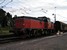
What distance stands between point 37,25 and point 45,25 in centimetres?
654

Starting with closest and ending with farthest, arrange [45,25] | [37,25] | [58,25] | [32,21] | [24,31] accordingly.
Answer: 1. [24,31]
2. [32,21]
3. [37,25]
4. [45,25]
5. [58,25]

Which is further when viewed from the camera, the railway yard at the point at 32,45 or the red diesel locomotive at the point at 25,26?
the red diesel locomotive at the point at 25,26

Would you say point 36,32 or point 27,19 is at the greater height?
point 27,19

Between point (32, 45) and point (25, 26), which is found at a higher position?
point (25, 26)

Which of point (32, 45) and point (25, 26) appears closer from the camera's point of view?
point (32, 45)

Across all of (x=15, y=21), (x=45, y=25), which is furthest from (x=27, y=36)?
(x=45, y=25)

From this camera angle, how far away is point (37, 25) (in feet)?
125

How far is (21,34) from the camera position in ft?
109

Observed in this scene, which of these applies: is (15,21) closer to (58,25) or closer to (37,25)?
(37,25)

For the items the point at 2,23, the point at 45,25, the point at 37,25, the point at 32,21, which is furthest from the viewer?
the point at 2,23

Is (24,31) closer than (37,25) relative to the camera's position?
Yes

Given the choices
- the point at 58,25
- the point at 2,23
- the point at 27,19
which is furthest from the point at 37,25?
the point at 2,23

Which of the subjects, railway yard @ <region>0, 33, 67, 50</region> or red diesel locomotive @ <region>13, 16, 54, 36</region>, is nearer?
railway yard @ <region>0, 33, 67, 50</region>

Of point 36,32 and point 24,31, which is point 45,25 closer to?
point 36,32
